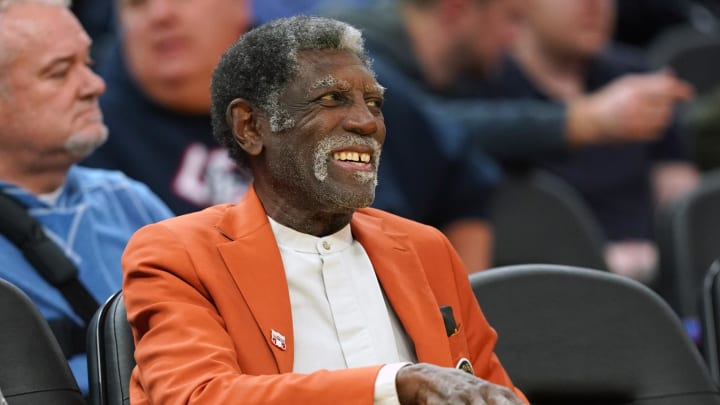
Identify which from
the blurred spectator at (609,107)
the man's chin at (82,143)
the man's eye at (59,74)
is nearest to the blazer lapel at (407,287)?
the man's chin at (82,143)

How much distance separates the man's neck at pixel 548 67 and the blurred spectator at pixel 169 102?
1.49m

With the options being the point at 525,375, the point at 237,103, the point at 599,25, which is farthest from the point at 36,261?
the point at 599,25

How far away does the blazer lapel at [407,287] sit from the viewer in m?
2.11

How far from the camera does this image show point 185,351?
190 centimetres

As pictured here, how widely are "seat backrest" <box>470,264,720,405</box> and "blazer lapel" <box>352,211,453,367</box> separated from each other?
323 mm

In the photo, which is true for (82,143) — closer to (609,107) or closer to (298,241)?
(298,241)

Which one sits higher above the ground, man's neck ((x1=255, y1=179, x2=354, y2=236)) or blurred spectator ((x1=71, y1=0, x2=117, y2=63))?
man's neck ((x1=255, y1=179, x2=354, y2=236))

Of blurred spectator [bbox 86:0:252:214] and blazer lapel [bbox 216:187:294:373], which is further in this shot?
blurred spectator [bbox 86:0:252:214]

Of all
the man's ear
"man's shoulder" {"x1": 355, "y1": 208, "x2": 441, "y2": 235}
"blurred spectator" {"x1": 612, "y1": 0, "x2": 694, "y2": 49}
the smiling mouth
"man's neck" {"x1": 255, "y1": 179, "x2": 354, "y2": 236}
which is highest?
the man's ear

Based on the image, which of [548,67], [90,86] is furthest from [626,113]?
[90,86]

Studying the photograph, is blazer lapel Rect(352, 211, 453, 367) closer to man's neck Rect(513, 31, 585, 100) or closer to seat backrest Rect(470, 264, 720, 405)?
seat backrest Rect(470, 264, 720, 405)

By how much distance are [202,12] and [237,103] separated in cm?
158

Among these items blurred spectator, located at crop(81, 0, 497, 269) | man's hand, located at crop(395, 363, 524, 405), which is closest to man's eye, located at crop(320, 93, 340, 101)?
man's hand, located at crop(395, 363, 524, 405)

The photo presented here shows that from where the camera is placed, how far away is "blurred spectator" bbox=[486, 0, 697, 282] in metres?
4.62
